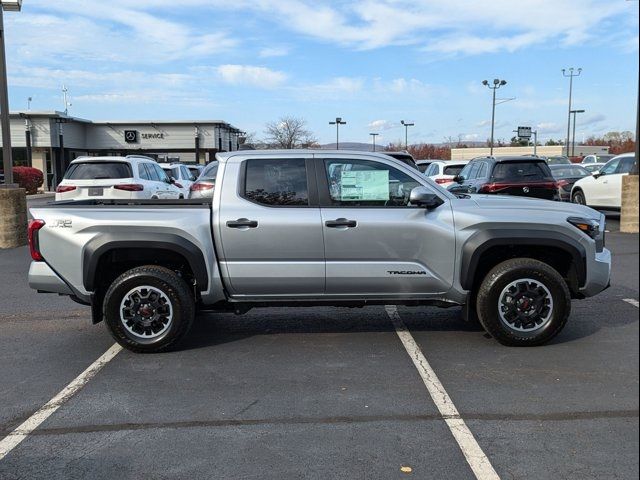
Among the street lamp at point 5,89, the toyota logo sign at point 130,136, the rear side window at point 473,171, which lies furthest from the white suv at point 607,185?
the toyota logo sign at point 130,136

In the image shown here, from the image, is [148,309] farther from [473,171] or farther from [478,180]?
[473,171]

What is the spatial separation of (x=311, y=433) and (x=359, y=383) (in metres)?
0.94

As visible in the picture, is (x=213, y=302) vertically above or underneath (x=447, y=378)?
above

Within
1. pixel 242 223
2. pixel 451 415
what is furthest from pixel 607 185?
pixel 451 415

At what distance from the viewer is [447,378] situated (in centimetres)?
477

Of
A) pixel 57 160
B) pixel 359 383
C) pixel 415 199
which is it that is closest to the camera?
pixel 359 383

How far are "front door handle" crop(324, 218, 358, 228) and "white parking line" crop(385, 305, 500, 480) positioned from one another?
128 centimetres

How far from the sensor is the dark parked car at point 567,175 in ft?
61.5

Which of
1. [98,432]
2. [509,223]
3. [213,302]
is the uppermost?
[509,223]

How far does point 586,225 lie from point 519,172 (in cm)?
874

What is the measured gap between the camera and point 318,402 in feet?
14.2

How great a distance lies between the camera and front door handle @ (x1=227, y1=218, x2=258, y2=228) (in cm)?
537

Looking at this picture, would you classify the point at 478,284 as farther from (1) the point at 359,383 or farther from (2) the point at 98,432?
(2) the point at 98,432

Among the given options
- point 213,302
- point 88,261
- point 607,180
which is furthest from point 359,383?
point 607,180
